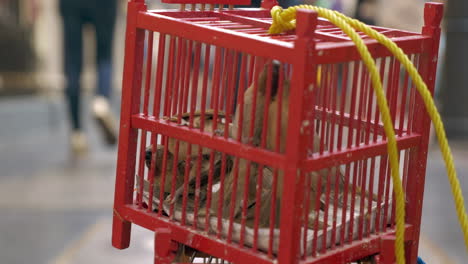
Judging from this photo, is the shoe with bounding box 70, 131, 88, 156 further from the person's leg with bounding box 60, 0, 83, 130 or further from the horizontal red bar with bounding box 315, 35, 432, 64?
the horizontal red bar with bounding box 315, 35, 432, 64

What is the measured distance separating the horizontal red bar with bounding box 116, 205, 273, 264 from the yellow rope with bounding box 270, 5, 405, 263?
311mm

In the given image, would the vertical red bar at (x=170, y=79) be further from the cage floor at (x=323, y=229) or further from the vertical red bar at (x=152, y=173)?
the cage floor at (x=323, y=229)

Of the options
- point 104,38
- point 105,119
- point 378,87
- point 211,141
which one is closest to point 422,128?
point 378,87

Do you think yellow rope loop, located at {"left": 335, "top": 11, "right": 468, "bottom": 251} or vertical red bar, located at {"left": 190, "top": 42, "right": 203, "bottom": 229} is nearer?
yellow rope loop, located at {"left": 335, "top": 11, "right": 468, "bottom": 251}

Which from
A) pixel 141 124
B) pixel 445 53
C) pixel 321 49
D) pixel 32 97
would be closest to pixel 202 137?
pixel 141 124

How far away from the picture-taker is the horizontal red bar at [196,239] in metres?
1.93

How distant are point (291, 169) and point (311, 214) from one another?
286mm

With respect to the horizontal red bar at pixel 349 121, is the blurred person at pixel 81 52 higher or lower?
lower

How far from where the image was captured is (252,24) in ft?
7.19

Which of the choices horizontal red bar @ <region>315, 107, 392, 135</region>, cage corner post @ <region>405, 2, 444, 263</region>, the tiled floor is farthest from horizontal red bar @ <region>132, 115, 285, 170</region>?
the tiled floor

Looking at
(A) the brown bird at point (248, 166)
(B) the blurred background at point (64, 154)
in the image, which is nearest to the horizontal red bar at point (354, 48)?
(A) the brown bird at point (248, 166)

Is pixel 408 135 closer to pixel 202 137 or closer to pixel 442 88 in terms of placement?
pixel 202 137

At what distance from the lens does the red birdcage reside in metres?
1.82

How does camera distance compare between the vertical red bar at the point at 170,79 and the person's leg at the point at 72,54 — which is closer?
the vertical red bar at the point at 170,79
